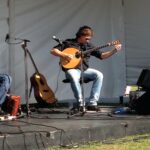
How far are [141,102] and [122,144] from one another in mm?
1592

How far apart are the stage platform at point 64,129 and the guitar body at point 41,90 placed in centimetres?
70

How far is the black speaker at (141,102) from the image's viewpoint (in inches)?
284

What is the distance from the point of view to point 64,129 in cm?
578

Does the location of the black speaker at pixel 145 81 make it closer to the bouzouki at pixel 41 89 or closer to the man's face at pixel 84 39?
the man's face at pixel 84 39

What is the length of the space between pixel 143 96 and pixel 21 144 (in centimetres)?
241

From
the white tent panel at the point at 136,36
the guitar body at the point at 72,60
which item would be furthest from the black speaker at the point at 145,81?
the white tent panel at the point at 136,36

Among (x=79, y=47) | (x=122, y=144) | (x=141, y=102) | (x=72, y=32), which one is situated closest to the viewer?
(x=122, y=144)

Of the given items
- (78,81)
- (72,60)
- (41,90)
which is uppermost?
(72,60)

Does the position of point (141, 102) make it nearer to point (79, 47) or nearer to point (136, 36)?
point (79, 47)

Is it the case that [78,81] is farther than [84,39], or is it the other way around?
[84,39]

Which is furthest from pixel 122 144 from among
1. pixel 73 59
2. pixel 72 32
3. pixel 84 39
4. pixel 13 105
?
pixel 72 32

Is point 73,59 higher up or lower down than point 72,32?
lower down

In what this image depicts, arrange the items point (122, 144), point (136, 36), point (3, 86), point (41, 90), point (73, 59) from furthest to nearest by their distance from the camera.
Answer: point (136, 36) < point (41, 90) < point (73, 59) < point (3, 86) < point (122, 144)

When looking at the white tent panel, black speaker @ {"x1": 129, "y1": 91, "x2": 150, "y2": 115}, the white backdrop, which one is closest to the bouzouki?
the white backdrop
